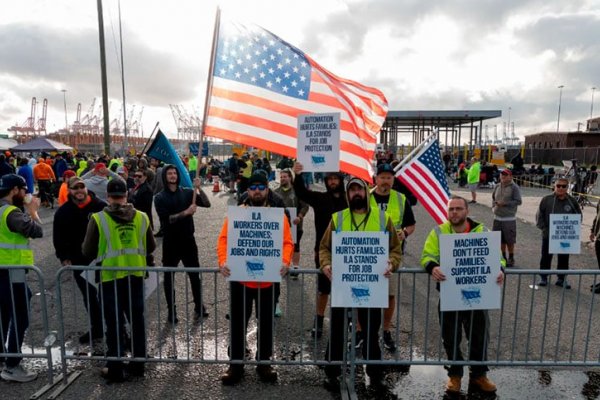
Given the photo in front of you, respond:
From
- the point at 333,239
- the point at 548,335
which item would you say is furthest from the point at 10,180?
the point at 548,335

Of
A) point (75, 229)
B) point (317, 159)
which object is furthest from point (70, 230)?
Answer: point (317, 159)

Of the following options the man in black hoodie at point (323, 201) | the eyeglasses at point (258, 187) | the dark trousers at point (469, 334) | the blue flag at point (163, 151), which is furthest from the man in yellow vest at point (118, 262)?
the dark trousers at point (469, 334)

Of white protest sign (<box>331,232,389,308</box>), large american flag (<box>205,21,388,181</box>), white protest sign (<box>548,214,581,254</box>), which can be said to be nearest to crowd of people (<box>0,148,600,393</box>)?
white protest sign (<box>331,232,389,308</box>)

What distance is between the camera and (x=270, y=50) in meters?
4.99

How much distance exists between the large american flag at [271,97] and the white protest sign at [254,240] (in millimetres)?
976

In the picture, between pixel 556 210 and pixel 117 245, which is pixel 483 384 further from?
Answer: pixel 556 210

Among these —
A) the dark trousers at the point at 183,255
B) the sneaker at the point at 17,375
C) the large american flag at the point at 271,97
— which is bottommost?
the sneaker at the point at 17,375

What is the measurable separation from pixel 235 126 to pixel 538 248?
8237 mm

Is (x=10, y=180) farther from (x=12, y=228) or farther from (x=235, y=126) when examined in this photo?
(x=235, y=126)

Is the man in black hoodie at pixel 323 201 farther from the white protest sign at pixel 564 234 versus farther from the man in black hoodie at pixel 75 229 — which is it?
the white protest sign at pixel 564 234

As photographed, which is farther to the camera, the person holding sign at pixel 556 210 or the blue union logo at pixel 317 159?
the person holding sign at pixel 556 210

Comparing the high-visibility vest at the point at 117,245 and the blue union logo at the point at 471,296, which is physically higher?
the high-visibility vest at the point at 117,245

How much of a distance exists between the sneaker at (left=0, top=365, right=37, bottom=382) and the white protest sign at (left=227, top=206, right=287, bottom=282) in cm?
223

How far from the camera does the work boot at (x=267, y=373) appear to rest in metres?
4.23
